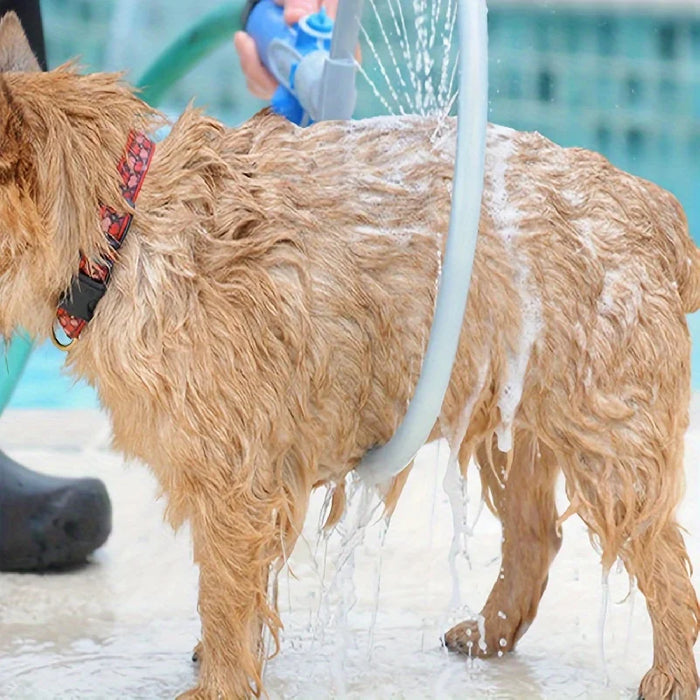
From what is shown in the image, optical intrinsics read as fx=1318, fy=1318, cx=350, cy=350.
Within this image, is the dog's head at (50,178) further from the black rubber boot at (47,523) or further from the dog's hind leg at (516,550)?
the black rubber boot at (47,523)

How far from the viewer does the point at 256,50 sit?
4277 mm

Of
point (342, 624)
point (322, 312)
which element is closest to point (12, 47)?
point (322, 312)

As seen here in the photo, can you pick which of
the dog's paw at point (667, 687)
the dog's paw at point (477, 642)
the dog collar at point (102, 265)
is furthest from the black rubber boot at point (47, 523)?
the dog's paw at point (667, 687)

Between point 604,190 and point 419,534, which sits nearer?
point 604,190

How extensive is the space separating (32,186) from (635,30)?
1022cm

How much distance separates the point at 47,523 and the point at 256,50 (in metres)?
1.89

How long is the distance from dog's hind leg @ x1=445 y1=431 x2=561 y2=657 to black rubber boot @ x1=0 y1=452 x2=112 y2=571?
1529mm

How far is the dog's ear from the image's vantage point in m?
3.20

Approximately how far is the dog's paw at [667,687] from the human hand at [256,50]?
7.19ft

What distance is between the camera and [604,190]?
3482mm

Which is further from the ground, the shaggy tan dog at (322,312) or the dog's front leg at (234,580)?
the shaggy tan dog at (322,312)

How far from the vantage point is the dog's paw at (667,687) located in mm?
3627

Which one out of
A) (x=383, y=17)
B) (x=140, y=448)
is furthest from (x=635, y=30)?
(x=140, y=448)

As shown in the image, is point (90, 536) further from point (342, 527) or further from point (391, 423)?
point (391, 423)
